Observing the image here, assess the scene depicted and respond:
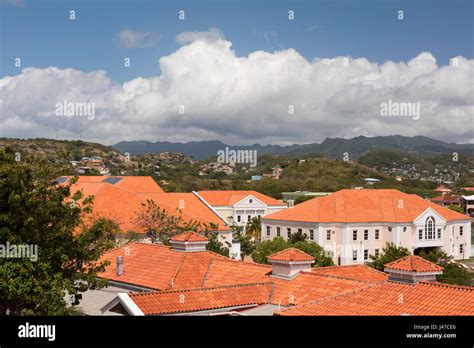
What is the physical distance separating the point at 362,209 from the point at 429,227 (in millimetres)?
6125

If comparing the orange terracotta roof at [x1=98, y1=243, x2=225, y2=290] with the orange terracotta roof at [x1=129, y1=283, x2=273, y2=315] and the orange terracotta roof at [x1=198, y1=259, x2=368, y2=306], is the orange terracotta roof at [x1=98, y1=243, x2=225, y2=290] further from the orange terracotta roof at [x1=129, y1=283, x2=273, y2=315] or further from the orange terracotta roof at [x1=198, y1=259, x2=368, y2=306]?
the orange terracotta roof at [x1=129, y1=283, x2=273, y2=315]

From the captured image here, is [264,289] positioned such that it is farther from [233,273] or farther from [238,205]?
[238,205]

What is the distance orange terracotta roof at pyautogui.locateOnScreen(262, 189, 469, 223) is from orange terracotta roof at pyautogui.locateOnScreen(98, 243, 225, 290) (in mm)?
28527

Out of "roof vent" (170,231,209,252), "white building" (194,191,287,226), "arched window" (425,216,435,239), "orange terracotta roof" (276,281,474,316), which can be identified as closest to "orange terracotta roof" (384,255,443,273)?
"orange terracotta roof" (276,281,474,316)

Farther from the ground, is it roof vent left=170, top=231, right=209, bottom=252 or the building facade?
roof vent left=170, top=231, right=209, bottom=252

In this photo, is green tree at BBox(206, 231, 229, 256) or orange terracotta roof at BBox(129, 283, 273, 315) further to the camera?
green tree at BBox(206, 231, 229, 256)

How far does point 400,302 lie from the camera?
14.1 meters

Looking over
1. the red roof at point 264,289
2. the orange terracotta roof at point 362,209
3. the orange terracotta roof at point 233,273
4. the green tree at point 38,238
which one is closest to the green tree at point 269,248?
the orange terracotta roof at point 362,209

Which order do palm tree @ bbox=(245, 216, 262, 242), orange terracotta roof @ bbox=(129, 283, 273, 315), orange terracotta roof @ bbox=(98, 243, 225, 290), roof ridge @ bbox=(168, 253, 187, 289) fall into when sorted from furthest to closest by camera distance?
1. palm tree @ bbox=(245, 216, 262, 242)
2. orange terracotta roof @ bbox=(98, 243, 225, 290)
3. roof ridge @ bbox=(168, 253, 187, 289)
4. orange terracotta roof @ bbox=(129, 283, 273, 315)

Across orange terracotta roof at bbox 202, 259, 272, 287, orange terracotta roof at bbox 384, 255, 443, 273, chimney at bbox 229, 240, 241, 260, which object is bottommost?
chimney at bbox 229, 240, 241, 260

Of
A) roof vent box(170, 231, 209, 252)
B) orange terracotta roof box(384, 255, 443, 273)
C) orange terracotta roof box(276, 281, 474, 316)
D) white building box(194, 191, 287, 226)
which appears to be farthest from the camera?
white building box(194, 191, 287, 226)

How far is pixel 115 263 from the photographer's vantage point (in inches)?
898

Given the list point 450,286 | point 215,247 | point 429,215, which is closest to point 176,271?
point 450,286

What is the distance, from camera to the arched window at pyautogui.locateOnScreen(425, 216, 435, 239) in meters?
50.5
